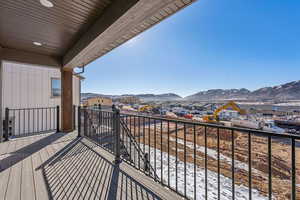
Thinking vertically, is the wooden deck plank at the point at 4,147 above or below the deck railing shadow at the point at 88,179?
above

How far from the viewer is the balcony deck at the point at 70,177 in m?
1.61

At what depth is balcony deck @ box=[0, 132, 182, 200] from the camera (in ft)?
5.29

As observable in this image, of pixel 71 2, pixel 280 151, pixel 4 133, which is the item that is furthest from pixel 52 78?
pixel 280 151

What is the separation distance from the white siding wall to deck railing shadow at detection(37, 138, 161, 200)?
4405 mm

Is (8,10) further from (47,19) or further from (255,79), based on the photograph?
(255,79)

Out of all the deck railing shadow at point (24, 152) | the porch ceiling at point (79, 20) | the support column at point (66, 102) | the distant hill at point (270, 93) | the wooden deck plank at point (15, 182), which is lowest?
the wooden deck plank at point (15, 182)

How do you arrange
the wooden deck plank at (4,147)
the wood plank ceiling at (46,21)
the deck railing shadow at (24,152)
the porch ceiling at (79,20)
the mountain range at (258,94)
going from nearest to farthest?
the porch ceiling at (79,20) → the wood plank ceiling at (46,21) → the deck railing shadow at (24,152) → the wooden deck plank at (4,147) → the mountain range at (258,94)

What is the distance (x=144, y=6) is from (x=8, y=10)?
2222mm

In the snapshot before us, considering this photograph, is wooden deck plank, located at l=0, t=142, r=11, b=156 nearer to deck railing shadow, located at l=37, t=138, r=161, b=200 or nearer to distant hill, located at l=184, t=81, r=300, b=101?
deck railing shadow, located at l=37, t=138, r=161, b=200

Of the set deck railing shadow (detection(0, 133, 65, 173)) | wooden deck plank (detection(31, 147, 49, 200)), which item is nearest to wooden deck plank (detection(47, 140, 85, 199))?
wooden deck plank (detection(31, 147, 49, 200))

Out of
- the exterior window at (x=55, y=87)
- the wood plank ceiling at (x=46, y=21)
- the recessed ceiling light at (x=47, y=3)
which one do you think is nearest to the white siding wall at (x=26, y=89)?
the exterior window at (x=55, y=87)

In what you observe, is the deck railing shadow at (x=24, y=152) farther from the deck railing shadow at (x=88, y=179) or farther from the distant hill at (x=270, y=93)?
the distant hill at (x=270, y=93)

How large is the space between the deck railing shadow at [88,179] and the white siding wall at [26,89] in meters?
4.40

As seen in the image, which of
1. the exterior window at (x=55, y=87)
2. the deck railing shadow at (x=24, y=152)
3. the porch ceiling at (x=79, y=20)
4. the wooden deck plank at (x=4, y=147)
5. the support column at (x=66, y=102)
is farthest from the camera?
the exterior window at (x=55, y=87)
